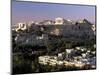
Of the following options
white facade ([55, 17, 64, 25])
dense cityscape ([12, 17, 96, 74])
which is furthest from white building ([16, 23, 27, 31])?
white facade ([55, 17, 64, 25])

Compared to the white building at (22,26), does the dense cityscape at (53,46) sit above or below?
below

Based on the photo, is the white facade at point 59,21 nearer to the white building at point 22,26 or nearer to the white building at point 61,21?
the white building at point 61,21

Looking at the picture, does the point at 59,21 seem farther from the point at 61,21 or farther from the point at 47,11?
the point at 47,11

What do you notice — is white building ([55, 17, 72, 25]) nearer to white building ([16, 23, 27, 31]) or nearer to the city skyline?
the city skyline

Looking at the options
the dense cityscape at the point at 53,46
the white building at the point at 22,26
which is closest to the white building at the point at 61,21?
the dense cityscape at the point at 53,46

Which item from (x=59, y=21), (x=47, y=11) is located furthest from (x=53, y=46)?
(x=47, y=11)
